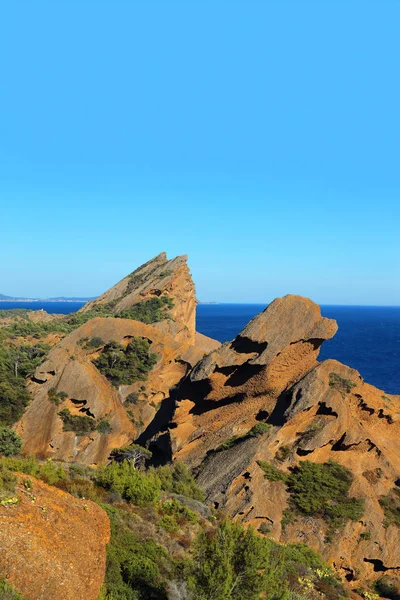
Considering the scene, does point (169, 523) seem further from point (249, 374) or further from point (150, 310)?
point (150, 310)

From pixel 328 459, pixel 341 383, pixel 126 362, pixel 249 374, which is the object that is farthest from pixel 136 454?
pixel 341 383

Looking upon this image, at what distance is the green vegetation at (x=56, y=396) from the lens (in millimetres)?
47688

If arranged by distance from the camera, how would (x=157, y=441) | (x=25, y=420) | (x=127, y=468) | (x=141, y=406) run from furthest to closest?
(x=141, y=406), (x=25, y=420), (x=157, y=441), (x=127, y=468)

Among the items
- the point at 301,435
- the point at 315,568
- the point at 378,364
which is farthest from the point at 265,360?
the point at 378,364

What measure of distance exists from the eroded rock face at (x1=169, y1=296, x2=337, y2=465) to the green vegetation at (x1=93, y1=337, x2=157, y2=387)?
1460 cm

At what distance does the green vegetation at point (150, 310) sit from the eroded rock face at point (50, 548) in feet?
176

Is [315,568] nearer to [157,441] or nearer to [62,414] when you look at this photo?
[157,441]

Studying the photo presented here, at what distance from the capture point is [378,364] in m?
121

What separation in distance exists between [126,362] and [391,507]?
32.8 meters

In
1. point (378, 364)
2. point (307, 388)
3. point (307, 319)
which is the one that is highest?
point (307, 319)

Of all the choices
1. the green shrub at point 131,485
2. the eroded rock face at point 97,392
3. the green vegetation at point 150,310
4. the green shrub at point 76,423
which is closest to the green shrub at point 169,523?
the green shrub at point 131,485

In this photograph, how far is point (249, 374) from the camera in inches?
1522

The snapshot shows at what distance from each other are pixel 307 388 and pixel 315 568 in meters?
13.4

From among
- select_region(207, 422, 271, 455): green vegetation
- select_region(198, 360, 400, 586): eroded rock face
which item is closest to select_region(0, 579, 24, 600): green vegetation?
select_region(198, 360, 400, 586): eroded rock face
